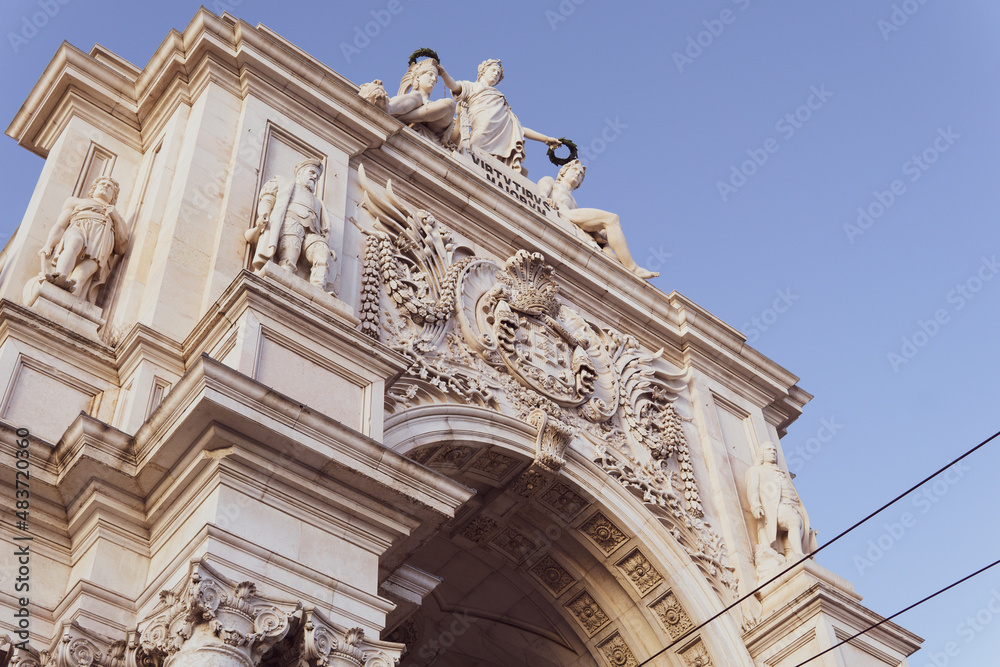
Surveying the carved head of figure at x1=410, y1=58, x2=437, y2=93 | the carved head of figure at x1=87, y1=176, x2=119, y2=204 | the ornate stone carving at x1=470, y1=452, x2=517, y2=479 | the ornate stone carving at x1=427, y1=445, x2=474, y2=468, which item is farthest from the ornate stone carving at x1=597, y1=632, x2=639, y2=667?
the carved head of figure at x1=410, y1=58, x2=437, y2=93

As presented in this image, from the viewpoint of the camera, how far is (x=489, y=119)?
18.4 metres

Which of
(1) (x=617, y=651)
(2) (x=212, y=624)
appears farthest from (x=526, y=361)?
(2) (x=212, y=624)

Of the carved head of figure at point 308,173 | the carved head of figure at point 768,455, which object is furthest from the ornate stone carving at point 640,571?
the carved head of figure at point 308,173

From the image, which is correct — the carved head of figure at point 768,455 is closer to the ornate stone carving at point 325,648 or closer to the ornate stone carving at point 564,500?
the ornate stone carving at point 564,500

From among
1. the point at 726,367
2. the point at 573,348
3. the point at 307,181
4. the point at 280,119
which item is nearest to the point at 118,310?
the point at 307,181

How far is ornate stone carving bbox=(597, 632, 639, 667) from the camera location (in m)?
14.1

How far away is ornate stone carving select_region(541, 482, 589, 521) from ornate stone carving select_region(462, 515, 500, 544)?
0.77 metres

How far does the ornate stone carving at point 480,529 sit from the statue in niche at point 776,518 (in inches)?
131

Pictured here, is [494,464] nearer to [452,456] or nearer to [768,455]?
[452,456]

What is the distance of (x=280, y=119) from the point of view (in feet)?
45.3

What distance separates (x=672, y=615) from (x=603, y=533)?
4.05 ft

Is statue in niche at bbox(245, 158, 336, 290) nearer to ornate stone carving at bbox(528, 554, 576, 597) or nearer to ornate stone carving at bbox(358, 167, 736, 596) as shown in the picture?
ornate stone carving at bbox(358, 167, 736, 596)

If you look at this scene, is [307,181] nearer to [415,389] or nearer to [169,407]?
[415,389]

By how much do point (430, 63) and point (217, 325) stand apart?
8.23 metres
